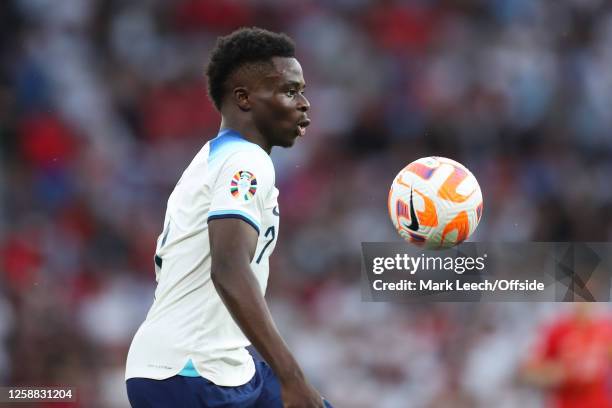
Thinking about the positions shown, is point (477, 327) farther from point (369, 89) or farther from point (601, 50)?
point (601, 50)

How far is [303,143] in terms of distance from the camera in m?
9.98

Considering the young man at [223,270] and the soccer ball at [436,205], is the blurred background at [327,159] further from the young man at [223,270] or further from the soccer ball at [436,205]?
the young man at [223,270]

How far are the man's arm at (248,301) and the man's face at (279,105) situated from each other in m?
0.61

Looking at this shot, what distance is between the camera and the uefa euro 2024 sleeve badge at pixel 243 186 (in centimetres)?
330

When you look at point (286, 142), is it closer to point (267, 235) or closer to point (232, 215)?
point (267, 235)

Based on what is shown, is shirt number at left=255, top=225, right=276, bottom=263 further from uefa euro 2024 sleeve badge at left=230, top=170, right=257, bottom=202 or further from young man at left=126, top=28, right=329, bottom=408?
uefa euro 2024 sleeve badge at left=230, top=170, right=257, bottom=202

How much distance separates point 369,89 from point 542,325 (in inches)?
131

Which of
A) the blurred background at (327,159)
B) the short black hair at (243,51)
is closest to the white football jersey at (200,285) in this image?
the short black hair at (243,51)

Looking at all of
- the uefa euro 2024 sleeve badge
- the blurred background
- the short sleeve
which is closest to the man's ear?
the short sleeve

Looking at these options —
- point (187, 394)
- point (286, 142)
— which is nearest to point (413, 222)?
point (286, 142)

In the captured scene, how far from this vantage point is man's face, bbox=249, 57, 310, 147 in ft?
12.3

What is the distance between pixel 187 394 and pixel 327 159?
21.9 ft

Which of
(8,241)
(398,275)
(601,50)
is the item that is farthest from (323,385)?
(601,50)

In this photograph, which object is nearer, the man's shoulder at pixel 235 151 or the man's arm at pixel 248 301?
the man's arm at pixel 248 301
